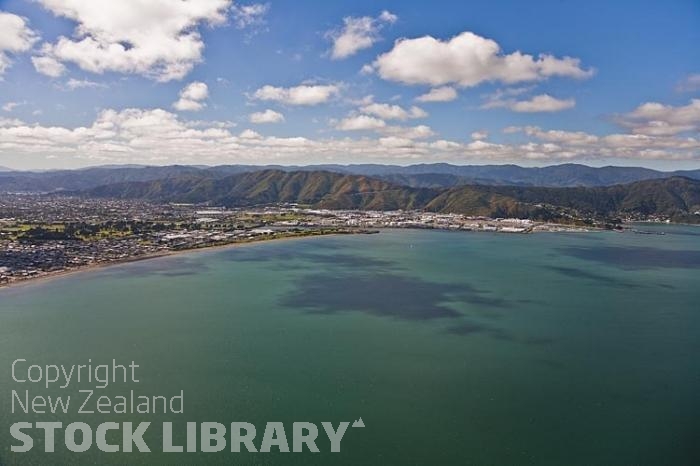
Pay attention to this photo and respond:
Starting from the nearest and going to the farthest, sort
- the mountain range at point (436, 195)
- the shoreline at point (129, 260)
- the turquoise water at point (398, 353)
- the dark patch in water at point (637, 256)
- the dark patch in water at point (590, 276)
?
1. the turquoise water at point (398, 353)
2. the shoreline at point (129, 260)
3. the dark patch in water at point (590, 276)
4. the dark patch in water at point (637, 256)
5. the mountain range at point (436, 195)

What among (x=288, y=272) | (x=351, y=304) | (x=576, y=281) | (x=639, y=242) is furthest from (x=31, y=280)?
(x=639, y=242)

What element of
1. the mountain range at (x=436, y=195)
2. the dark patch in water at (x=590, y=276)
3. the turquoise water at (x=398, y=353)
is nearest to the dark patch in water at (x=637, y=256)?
the turquoise water at (x=398, y=353)

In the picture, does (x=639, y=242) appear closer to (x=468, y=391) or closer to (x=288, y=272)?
(x=288, y=272)

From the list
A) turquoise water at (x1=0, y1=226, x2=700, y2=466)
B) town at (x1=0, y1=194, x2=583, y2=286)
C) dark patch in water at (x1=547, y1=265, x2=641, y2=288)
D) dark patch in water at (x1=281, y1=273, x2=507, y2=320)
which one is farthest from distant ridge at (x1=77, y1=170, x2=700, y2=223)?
dark patch in water at (x1=281, y1=273, x2=507, y2=320)

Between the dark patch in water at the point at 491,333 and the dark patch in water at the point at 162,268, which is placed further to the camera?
the dark patch in water at the point at 162,268

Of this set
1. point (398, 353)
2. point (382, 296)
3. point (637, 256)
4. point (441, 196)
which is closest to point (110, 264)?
point (382, 296)

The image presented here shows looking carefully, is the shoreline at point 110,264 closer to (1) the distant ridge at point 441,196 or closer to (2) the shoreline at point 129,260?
(2) the shoreline at point 129,260

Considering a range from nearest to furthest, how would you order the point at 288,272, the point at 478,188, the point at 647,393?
the point at 647,393, the point at 288,272, the point at 478,188
